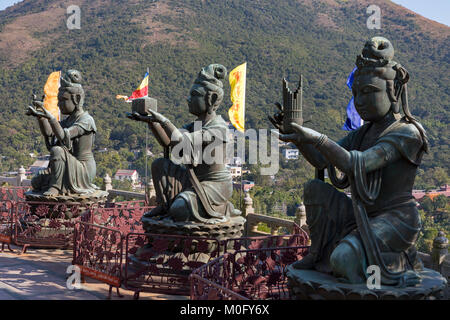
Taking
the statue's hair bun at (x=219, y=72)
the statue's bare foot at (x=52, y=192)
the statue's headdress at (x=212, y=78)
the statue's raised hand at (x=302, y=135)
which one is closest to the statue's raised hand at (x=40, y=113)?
the statue's bare foot at (x=52, y=192)

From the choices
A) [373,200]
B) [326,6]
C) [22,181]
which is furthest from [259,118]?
[326,6]

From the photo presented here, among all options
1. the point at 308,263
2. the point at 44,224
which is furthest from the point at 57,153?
the point at 308,263

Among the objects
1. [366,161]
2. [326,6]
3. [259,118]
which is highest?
[326,6]

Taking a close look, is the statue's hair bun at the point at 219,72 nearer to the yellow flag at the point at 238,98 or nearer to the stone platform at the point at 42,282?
the stone platform at the point at 42,282

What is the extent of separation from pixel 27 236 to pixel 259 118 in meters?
25.7

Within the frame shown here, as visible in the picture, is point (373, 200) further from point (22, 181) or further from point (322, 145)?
point (22, 181)

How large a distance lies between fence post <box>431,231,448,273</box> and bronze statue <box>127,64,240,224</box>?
282cm

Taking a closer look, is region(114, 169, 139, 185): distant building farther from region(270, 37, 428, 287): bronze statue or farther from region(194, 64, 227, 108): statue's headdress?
region(270, 37, 428, 287): bronze statue

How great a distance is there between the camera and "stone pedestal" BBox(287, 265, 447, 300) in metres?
4.25

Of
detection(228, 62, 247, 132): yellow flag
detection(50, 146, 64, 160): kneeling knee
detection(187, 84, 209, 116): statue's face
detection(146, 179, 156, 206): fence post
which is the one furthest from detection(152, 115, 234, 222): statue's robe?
detection(228, 62, 247, 132): yellow flag

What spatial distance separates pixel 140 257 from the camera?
6953 millimetres

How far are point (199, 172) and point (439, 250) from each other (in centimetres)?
346

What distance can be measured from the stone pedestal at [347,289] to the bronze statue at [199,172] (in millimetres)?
2398

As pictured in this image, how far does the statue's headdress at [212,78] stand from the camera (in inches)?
282
